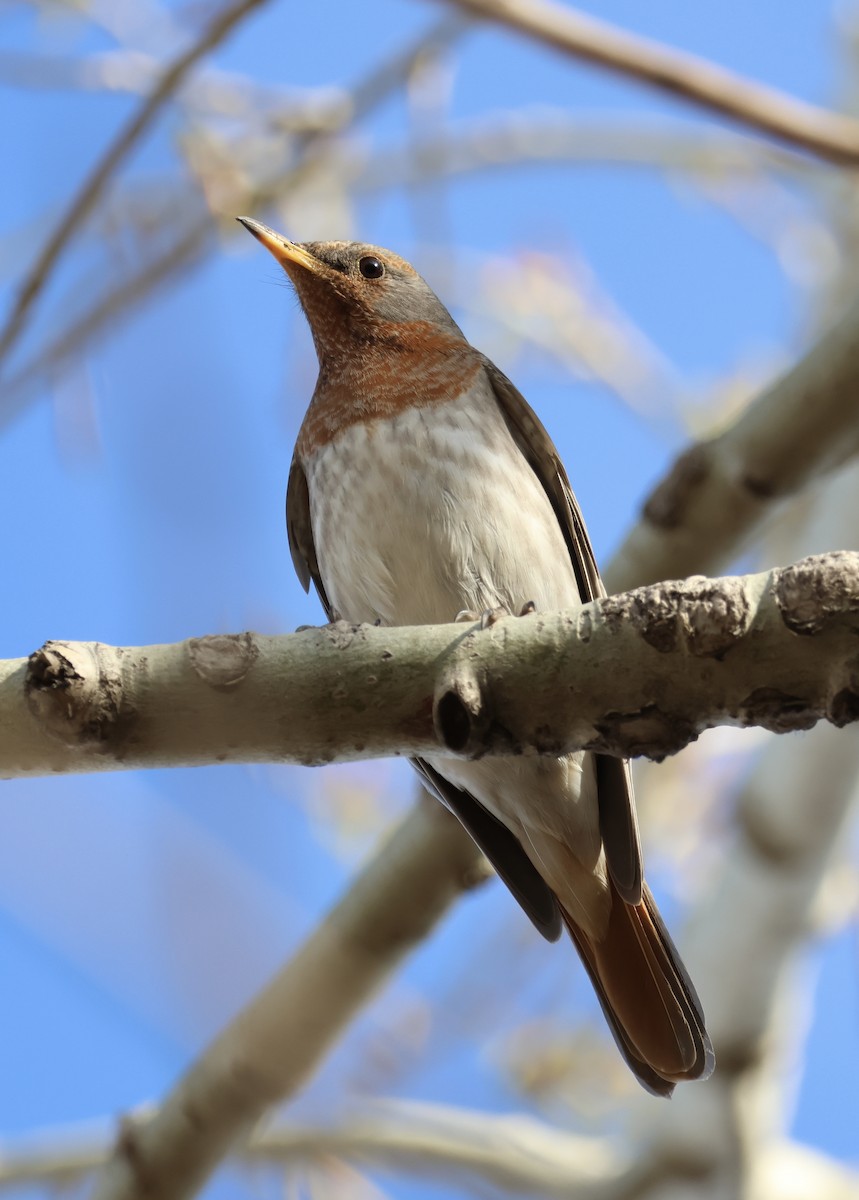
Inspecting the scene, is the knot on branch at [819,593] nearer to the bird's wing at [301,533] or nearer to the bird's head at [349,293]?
the bird's wing at [301,533]

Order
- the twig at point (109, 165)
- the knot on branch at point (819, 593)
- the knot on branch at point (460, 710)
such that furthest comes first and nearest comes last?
the twig at point (109, 165) → the knot on branch at point (460, 710) → the knot on branch at point (819, 593)

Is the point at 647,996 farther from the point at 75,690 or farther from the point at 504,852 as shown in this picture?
the point at 75,690

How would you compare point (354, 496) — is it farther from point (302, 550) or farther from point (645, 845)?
point (645, 845)

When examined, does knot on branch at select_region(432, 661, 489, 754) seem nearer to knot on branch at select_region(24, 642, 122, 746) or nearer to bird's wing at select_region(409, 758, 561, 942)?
knot on branch at select_region(24, 642, 122, 746)

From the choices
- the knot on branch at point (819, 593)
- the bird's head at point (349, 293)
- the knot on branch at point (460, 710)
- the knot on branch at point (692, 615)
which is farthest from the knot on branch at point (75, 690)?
the bird's head at point (349, 293)

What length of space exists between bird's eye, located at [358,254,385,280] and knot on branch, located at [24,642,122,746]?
346 centimetres

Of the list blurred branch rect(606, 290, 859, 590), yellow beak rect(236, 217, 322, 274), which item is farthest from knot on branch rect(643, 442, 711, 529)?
yellow beak rect(236, 217, 322, 274)

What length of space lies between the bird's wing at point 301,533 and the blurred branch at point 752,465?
55.6 inches

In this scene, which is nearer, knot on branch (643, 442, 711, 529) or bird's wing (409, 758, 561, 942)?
knot on branch (643, 442, 711, 529)

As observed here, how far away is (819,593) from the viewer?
241cm

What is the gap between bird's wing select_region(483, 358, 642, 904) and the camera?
4227mm

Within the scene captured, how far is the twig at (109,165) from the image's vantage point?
373 centimetres

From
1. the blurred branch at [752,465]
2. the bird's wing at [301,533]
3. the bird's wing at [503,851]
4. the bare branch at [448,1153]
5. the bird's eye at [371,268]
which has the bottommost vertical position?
the bare branch at [448,1153]

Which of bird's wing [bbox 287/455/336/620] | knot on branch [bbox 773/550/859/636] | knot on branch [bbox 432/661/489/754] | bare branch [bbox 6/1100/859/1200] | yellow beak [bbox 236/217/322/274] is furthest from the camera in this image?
bare branch [bbox 6/1100/859/1200]
